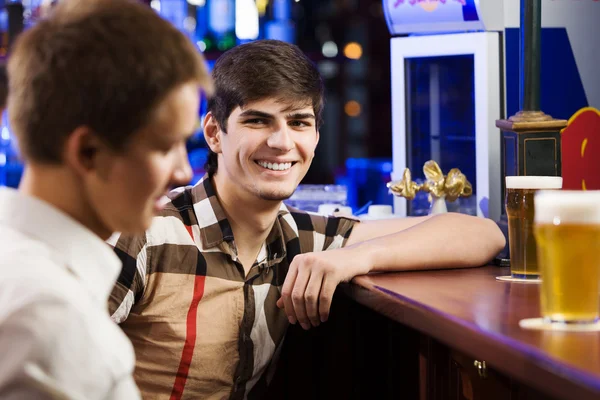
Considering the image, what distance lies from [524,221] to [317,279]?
0.43 metres

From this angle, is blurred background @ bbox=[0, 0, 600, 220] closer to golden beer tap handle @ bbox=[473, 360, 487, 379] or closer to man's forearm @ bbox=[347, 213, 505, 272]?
man's forearm @ bbox=[347, 213, 505, 272]

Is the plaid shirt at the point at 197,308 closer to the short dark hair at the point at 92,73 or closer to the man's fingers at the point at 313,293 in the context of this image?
the man's fingers at the point at 313,293

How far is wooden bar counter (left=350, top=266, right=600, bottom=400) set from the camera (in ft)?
2.84

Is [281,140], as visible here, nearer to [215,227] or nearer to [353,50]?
[215,227]

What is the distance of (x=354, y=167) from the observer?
4.65m

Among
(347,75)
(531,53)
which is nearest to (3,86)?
(531,53)

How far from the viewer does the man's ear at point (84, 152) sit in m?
0.88

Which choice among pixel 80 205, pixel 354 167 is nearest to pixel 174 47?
pixel 80 205

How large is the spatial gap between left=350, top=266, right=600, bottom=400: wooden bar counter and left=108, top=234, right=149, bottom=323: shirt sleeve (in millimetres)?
485

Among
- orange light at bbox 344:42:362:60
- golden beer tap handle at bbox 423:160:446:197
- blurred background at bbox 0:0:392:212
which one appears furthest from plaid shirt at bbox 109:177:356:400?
orange light at bbox 344:42:362:60

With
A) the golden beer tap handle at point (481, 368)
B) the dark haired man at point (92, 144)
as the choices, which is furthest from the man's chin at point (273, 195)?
the dark haired man at point (92, 144)

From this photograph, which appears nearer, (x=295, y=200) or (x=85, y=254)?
(x=85, y=254)

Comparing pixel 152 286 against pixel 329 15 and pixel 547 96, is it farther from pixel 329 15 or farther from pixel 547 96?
pixel 329 15

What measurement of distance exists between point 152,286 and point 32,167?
3.03ft
